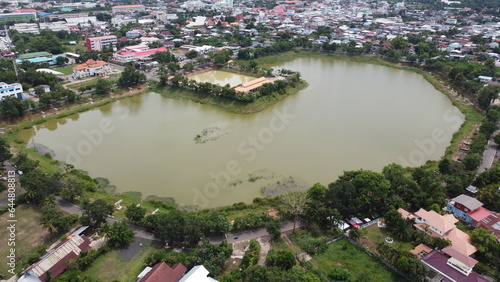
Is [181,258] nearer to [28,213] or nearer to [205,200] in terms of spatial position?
[205,200]

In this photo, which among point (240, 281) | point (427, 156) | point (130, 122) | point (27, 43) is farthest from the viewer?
point (27, 43)

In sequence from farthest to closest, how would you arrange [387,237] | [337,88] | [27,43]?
[27,43]
[337,88]
[387,237]

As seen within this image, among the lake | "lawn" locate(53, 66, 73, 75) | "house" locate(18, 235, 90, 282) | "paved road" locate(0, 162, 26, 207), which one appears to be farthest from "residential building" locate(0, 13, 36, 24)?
"house" locate(18, 235, 90, 282)

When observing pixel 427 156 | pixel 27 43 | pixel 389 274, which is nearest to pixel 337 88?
pixel 427 156

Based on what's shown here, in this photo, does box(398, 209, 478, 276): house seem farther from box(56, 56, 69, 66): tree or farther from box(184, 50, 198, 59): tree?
box(56, 56, 69, 66): tree

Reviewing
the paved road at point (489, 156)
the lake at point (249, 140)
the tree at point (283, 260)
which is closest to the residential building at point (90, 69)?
the lake at point (249, 140)

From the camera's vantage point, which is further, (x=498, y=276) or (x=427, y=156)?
(x=427, y=156)

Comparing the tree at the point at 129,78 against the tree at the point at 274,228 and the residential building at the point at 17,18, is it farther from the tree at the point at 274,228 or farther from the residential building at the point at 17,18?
the residential building at the point at 17,18

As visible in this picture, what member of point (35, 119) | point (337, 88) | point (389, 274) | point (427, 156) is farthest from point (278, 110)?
point (35, 119)
